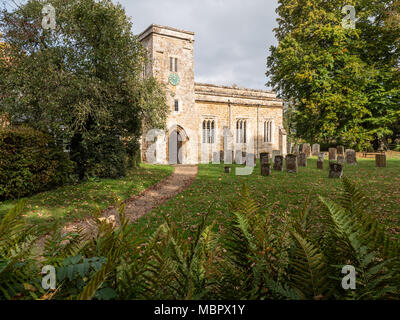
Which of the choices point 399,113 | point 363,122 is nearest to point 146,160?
point 363,122

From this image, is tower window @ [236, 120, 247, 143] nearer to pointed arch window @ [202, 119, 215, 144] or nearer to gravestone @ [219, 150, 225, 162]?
gravestone @ [219, 150, 225, 162]

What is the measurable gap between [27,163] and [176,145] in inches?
579

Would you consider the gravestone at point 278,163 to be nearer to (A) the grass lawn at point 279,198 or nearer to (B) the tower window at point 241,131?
(A) the grass lawn at point 279,198

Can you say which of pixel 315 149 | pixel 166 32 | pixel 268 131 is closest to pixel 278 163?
pixel 315 149

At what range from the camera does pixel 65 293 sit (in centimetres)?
80

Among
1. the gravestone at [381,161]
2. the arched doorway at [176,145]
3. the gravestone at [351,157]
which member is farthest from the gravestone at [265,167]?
the arched doorway at [176,145]

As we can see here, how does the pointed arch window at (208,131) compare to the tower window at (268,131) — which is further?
the tower window at (268,131)

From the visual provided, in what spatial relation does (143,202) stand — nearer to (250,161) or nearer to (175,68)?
(250,161)

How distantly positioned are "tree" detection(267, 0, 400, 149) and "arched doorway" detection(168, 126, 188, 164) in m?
9.99

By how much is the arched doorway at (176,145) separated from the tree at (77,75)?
9.96 meters

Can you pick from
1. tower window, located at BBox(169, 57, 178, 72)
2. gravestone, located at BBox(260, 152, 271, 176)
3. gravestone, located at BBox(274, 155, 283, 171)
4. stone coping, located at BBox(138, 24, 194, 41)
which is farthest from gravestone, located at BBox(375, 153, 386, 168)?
stone coping, located at BBox(138, 24, 194, 41)

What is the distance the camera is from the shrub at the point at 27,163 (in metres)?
7.49

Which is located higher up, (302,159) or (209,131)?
(209,131)

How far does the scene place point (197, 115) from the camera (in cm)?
2353
